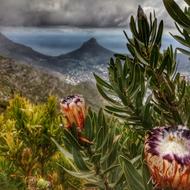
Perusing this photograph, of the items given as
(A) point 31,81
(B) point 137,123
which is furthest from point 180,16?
(A) point 31,81

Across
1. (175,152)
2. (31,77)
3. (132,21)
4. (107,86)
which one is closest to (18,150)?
(107,86)

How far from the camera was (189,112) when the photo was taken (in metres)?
2.50

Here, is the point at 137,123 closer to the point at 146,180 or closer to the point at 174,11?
the point at 174,11

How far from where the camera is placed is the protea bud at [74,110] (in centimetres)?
221

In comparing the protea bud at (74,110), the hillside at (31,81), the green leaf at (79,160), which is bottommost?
the hillside at (31,81)

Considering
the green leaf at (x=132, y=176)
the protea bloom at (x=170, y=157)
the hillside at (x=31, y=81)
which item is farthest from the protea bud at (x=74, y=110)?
the hillside at (x=31, y=81)

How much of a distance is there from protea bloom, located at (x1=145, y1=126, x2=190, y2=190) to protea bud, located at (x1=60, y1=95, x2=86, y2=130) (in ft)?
2.03

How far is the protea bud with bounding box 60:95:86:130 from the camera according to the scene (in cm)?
221

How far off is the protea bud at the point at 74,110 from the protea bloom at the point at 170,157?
619 millimetres

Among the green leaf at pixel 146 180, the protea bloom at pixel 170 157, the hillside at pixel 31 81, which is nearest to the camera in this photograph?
the protea bloom at pixel 170 157

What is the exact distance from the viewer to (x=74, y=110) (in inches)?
87.7

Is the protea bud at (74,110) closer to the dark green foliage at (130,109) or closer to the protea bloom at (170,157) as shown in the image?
the dark green foliage at (130,109)

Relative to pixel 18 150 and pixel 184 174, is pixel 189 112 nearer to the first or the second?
pixel 184 174

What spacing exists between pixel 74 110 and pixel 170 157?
0.79 metres
